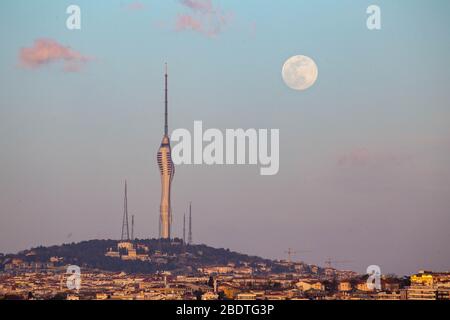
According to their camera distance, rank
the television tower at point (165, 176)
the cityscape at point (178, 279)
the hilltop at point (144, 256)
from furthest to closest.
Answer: the television tower at point (165, 176) < the hilltop at point (144, 256) < the cityscape at point (178, 279)

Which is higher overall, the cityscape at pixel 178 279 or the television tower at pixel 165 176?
the television tower at pixel 165 176

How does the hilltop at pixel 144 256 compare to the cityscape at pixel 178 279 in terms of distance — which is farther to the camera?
the hilltop at pixel 144 256

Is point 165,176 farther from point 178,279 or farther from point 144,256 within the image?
point 178,279

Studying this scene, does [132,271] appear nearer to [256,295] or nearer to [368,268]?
[368,268]

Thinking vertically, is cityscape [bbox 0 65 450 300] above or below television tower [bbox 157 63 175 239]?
below

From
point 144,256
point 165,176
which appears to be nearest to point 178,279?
→ point 144,256

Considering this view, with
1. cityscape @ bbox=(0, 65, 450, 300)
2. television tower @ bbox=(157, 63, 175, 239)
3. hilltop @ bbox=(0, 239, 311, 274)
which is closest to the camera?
cityscape @ bbox=(0, 65, 450, 300)

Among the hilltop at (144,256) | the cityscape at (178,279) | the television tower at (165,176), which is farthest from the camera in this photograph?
the television tower at (165,176)
